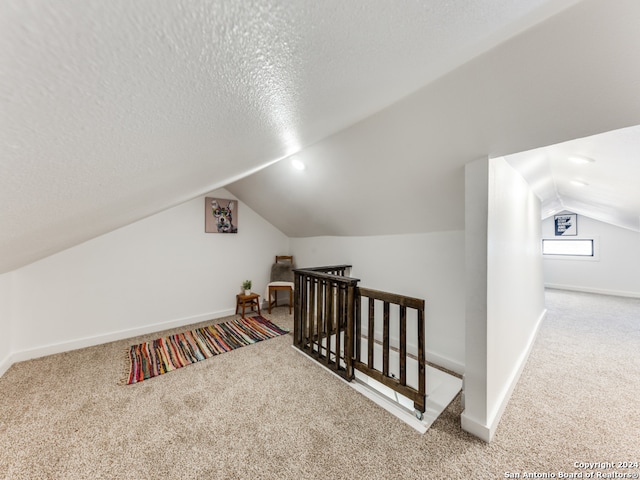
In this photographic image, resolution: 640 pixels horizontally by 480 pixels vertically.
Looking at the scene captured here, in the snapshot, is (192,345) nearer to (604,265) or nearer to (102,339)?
(102,339)

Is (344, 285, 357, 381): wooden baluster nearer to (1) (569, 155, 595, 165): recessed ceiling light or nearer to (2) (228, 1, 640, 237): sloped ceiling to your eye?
(2) (228, 1, 640, 237): sloped ceiling

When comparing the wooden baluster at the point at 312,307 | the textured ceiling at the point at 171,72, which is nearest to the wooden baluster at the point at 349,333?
the wooden baluster at the point at 312,307

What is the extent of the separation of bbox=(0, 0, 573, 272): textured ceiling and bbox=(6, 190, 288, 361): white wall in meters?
2.49

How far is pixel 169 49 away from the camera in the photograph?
367mm

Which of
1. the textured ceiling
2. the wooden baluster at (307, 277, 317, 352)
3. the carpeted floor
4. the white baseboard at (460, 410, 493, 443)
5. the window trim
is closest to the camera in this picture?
the textured ceiling

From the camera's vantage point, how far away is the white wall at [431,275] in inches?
98.1

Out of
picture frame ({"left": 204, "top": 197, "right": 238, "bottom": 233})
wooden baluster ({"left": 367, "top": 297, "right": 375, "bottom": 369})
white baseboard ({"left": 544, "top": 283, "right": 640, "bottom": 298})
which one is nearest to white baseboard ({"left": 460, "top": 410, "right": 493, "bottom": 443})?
wooden baluster ({"left": 367, "top": 297, "right": 375, "bottom": 369})

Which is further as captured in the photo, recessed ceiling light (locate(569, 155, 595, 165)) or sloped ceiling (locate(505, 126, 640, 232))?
recessed ceiling light (locate(569, 155, 595, 165))

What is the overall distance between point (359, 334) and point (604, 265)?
7203 mm

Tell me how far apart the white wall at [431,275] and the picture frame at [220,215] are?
2.09m

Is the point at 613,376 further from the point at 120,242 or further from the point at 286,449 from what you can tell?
the point at 120,242

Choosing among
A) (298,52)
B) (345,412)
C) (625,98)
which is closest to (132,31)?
(298,52)

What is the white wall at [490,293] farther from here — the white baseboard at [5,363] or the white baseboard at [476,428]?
the white baseboard at [5,363]

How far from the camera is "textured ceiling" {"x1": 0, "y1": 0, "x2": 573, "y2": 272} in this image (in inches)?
11.4
